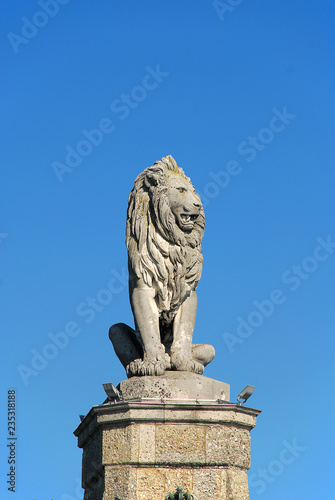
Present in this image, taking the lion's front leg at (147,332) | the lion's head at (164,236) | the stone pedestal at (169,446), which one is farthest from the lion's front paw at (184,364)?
the lion's head at (164,236)

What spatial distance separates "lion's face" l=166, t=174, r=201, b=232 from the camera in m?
16.5

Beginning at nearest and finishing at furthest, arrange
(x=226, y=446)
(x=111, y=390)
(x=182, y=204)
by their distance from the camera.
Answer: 1. (x=226, y=446)
2. (x=111, y=390)
3. (x=182, y=204)

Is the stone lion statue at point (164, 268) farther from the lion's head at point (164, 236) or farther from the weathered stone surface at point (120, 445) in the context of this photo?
the weathered stone surface at point (120, 445)

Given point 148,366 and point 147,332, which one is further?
point 147,332

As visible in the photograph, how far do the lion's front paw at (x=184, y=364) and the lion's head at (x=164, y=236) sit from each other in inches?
31.0

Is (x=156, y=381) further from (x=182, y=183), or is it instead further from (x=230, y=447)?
(x=182, y=183)

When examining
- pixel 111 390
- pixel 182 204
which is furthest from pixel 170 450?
pixel 182 204

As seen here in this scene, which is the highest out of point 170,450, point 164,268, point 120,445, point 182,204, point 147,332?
point 182,204

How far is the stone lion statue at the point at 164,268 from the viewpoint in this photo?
16266 millimetres

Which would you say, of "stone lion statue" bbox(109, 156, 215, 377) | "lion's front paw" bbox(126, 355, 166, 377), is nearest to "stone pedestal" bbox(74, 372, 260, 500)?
"lion's front paw" bbox(126, 355, 166, 377)

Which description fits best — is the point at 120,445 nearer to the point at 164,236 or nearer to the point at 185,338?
the point at 185,338

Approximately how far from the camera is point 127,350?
54.5 ft

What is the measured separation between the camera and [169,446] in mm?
14914

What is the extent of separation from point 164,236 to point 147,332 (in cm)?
143
